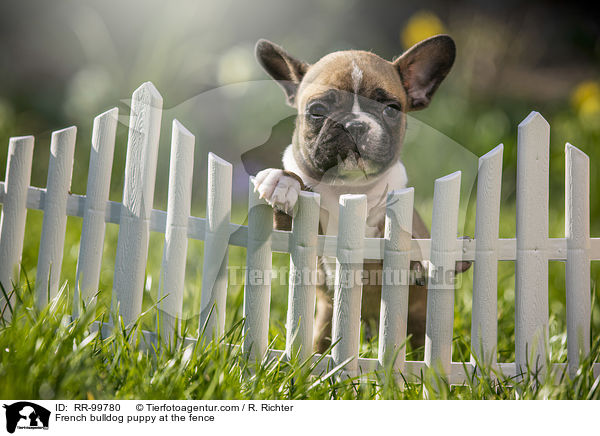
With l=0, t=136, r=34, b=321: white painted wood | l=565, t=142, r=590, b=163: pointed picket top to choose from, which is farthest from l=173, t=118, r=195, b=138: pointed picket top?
l=565, t=142, r=590, b=163: pointed picket top

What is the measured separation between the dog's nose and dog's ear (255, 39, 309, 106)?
208mm

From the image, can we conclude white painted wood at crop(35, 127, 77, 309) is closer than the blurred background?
No

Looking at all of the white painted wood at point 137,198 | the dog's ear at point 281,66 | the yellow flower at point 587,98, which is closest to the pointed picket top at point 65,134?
the white painted wood at point 137,198

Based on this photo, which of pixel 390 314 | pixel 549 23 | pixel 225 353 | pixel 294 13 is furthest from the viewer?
pixel 549 23

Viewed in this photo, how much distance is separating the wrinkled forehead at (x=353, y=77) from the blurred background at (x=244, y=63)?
7 centimetres

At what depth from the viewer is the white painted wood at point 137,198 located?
1.57 m

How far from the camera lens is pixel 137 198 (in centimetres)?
159

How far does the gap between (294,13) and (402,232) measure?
814mm

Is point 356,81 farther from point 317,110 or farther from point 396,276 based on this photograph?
point 396,276

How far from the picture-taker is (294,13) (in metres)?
1.70

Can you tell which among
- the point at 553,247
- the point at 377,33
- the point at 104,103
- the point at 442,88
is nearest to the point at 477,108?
the point at 442,88

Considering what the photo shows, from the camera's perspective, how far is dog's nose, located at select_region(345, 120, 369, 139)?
1508mm

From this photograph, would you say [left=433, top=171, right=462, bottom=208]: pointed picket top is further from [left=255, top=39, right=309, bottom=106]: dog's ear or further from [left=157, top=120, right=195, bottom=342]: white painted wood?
[left=157, top=120, right=195, bottom=342]: white painted wood
